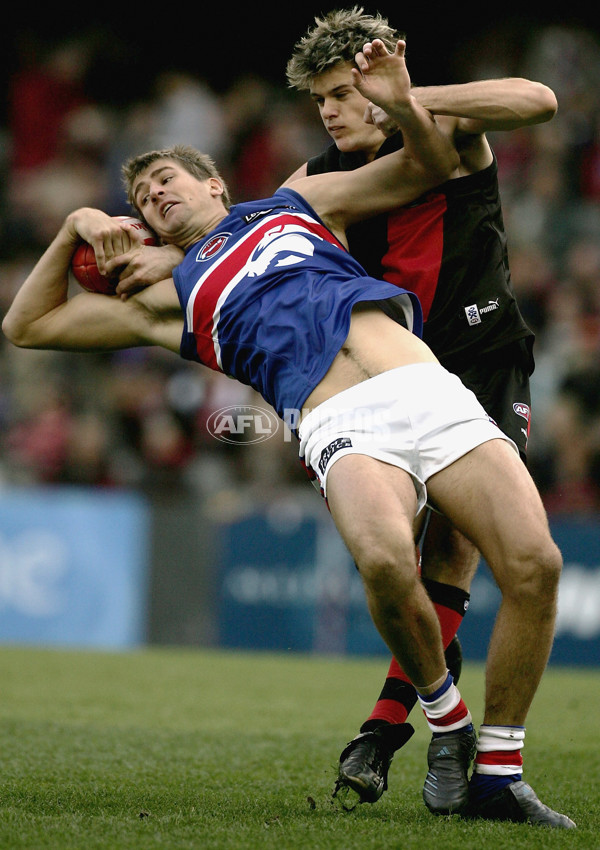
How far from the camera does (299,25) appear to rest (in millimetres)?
15305

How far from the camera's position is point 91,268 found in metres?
4.61

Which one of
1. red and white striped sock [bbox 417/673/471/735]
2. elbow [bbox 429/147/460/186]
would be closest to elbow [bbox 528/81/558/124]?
elbow [bbox 429/147/460/186]

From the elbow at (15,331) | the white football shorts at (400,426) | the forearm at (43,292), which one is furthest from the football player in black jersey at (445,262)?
the elbow at (15,331)

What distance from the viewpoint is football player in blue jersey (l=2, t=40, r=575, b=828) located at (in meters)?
3.69

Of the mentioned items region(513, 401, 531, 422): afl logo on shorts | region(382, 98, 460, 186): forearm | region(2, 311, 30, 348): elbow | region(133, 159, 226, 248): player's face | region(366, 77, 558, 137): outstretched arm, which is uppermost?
region(366, 77, 558, 137): outstretched arm

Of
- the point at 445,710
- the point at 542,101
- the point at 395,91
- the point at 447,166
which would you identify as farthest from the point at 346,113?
the point at 445,710

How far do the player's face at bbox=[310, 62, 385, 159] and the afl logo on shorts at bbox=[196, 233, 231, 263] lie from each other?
709 millimetres

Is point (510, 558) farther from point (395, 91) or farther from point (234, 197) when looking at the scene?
point (234, 197)

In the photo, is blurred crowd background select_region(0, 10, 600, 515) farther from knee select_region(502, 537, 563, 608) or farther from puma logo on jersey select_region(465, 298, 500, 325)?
knee select_region(502, 537, 563, 608)

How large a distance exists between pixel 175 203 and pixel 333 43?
898 millimetres

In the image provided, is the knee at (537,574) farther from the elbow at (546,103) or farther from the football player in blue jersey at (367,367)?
the elbow at (546,103)

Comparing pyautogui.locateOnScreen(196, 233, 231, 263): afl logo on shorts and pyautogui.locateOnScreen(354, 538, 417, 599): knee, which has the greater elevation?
pyautogui.locateOnScreen(196, 233, 231, 263): afl logo on shorts

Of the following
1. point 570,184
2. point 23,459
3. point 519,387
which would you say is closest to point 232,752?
point 519,387

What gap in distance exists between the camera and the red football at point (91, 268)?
461 cm
